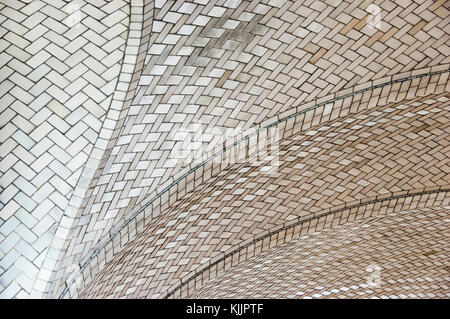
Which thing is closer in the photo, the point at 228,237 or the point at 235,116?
the point at 235,116

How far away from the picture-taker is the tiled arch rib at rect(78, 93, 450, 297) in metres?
6.29

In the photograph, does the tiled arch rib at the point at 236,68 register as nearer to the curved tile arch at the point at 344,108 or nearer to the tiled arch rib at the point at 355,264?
the curved tile arch at the point at 344,108

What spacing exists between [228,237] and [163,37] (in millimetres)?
3119

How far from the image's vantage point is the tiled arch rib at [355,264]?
26.2 feet

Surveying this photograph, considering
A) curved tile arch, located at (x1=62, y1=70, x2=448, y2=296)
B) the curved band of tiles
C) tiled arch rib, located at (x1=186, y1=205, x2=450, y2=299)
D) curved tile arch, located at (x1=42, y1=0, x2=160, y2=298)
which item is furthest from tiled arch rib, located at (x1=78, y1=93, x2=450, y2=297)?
curved tile arch, located at (x1=42, y1=0, x2=160, y2=298)

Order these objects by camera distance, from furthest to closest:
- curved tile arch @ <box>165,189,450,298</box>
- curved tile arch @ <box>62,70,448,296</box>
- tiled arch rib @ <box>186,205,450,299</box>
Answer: tiled arch rib @ <box>186,205,450,299</box> → curved tile arch @ <box>165,189,450,298</box> → curved tile arch @ <box>62,70,448,296</box>

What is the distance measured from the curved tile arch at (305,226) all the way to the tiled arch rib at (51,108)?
282 centimetres

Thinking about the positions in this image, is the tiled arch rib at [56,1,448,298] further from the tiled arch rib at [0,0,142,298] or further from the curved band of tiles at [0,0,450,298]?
the tiled arch rib at [0,0,142,298]

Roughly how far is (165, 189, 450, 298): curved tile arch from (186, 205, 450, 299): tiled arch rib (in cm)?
3

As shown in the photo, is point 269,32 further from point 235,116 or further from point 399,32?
point 399,32

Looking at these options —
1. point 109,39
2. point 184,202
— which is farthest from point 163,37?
point 184,202
